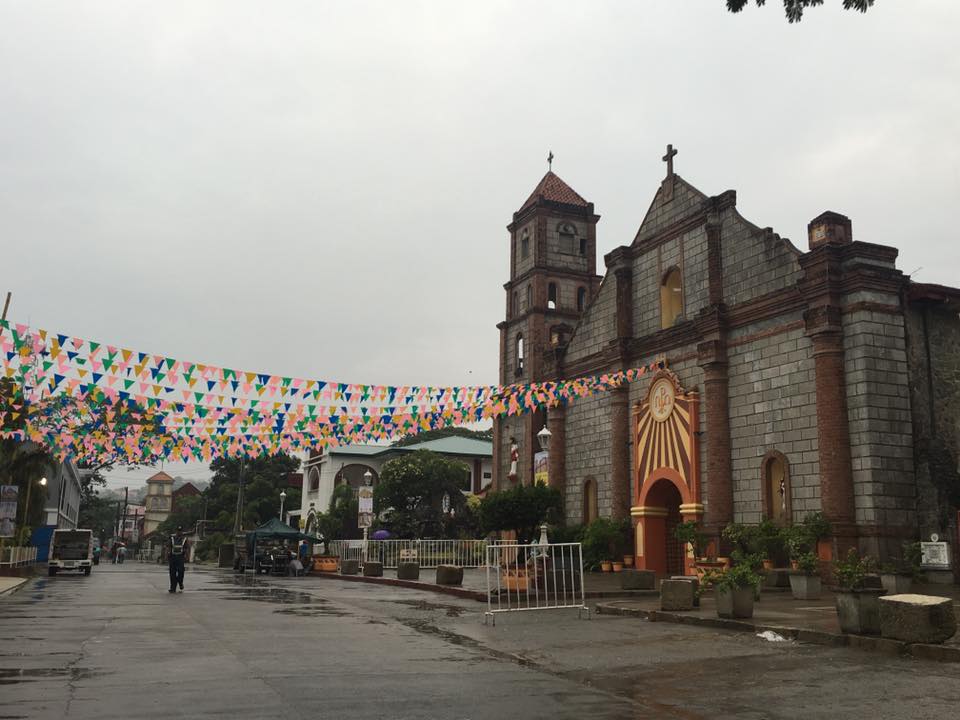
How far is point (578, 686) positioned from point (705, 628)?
5612 millimetres

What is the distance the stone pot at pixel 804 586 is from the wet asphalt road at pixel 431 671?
568 centimetres

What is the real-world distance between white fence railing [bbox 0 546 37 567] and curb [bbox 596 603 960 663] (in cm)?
2678

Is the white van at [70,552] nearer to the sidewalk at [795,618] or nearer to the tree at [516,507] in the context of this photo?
the tree at [516,507]

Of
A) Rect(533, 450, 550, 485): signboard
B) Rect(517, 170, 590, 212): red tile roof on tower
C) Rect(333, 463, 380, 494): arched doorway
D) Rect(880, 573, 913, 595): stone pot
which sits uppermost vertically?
Rect(517, 170, 590, 212): red tile roof on tower

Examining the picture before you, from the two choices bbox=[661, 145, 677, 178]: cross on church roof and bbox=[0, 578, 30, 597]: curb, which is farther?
bbox=[661, 145, 677, 178]: cross on church roof

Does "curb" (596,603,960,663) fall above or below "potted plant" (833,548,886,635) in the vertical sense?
below

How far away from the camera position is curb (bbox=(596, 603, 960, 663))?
30.4ft

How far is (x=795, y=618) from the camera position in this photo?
1333 centimetres

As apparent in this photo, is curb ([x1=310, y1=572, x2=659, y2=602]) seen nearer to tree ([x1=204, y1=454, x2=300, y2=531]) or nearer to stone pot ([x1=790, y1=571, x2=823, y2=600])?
stone pot ([x1=790, y1=571, x2=823, y2=600])

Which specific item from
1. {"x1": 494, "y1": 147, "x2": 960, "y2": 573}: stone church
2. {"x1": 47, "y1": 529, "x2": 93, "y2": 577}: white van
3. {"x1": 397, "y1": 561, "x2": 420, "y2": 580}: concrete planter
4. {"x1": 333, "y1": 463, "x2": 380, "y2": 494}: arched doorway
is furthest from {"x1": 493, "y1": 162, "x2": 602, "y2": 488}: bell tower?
{"x1": 333, "y1": 463, "x2": 380, "y2": 494}: arched doorway

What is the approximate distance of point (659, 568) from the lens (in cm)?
2727

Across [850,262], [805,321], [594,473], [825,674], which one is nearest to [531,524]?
[594,473]

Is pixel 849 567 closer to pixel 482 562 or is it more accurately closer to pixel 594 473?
pixel 594 473

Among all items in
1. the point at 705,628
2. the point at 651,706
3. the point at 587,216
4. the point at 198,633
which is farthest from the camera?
the point at 587,216
